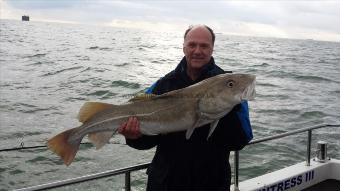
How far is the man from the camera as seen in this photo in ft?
11.3

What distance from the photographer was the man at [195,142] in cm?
345

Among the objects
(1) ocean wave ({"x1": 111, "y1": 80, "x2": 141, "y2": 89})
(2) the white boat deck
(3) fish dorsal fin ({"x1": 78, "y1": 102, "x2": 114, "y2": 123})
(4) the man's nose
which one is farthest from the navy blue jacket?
(1) ocean wave ({"x1": 111, "y1": 80, "x2": 141, "y2": 89})

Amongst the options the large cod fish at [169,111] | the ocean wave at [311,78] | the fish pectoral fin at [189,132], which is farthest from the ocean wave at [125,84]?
the fish pectoral fin at [189,132]

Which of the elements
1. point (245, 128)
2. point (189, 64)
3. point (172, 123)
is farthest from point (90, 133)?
point (245, 128)

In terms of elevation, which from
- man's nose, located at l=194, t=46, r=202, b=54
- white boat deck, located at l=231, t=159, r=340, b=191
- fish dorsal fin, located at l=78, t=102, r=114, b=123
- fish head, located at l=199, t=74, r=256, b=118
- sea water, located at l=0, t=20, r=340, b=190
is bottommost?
sea water, located at l=0, t=20, r=340, b=190

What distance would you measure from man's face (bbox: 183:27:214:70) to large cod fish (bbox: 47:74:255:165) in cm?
26

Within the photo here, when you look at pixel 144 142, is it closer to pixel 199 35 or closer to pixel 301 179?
pixel 199 35

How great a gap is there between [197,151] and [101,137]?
0.78 meters

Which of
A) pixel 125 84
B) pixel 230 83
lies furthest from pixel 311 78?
pixel 230 83

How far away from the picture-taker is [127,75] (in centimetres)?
2805

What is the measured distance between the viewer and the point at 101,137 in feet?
11.7

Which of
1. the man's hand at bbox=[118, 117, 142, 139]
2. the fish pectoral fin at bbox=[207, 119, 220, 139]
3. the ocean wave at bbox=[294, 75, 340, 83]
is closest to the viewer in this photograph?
the fish pectoral fin at bbox=[207, 119, 220, 139]

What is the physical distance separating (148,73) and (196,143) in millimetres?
27090

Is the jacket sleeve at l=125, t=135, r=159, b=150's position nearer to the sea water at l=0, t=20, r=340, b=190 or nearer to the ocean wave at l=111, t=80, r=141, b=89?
the sea water at l=0, t=20, r=340, b=190
